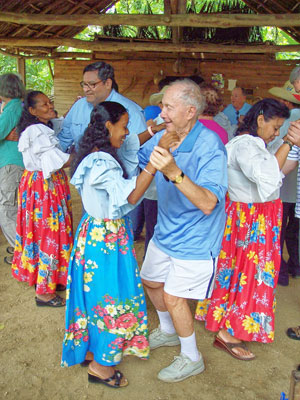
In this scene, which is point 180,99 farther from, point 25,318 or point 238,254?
point 25,318

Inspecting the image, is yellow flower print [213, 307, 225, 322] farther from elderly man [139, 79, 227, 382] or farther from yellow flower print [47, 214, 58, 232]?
yellow flower print [47, 214, 58, 232]

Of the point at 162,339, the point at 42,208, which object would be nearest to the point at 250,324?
the point at 162,339

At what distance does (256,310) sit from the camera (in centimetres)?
262

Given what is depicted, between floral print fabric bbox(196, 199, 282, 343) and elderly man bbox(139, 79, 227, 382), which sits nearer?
elderly man bbox(139, 79, 227, 382)

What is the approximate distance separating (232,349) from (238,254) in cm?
69

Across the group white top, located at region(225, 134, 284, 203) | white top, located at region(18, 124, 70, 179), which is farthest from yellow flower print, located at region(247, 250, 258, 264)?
white top, located at region(18, 124, 70, 179)

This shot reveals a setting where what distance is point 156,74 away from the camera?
8.40 meters

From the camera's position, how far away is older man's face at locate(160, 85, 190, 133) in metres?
2.05

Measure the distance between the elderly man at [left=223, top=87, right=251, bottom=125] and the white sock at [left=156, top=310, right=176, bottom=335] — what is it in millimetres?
3382

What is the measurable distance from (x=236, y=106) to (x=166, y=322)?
3.62 metres

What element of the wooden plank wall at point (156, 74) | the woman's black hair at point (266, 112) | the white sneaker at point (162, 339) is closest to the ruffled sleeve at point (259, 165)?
the woman's black hair at point (266, 112)

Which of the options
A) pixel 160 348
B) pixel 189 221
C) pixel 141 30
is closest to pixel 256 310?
pixel 160 348

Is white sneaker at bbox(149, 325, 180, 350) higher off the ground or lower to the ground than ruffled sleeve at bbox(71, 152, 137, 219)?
lower

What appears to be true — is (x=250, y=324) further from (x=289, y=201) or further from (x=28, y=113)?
(x=28, y=113)
